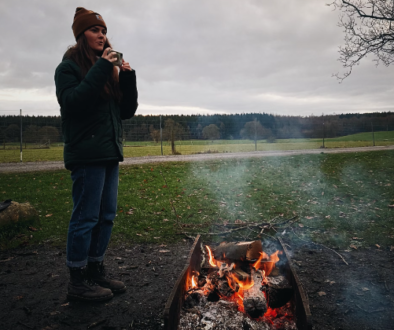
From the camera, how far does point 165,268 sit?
3.38 m

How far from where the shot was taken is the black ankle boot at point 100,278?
8.86ft

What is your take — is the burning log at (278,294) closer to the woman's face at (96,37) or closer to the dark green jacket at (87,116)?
the dark green jacket at (87,116)

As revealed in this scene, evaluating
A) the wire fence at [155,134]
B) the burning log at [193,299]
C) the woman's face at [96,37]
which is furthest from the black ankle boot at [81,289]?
the wire fence at [155,134]

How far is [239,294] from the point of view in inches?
94.6

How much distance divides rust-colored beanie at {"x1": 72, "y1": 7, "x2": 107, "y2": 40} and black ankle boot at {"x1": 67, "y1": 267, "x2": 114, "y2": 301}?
201 centimetres

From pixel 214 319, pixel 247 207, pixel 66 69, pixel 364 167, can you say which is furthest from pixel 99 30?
pixel 364 167

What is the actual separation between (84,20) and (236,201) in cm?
491

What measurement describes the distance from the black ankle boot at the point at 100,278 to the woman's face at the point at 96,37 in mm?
1927

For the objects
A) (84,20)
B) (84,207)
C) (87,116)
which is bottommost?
(84,207)

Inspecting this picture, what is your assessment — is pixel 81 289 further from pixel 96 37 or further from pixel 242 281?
pixel 96 37

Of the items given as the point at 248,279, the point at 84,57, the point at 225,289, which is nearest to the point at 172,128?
the point at 84,57

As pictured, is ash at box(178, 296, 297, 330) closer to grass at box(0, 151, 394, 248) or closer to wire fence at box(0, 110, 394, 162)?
grass at box(0, 151, 394, 248)

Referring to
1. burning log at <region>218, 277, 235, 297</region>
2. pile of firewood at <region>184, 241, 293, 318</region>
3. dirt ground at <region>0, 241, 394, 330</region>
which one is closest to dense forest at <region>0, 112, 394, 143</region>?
dirt ground at <region>0, 241, 394, 330</region>

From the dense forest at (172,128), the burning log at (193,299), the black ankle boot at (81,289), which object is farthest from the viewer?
the dense forest at (172,128)
